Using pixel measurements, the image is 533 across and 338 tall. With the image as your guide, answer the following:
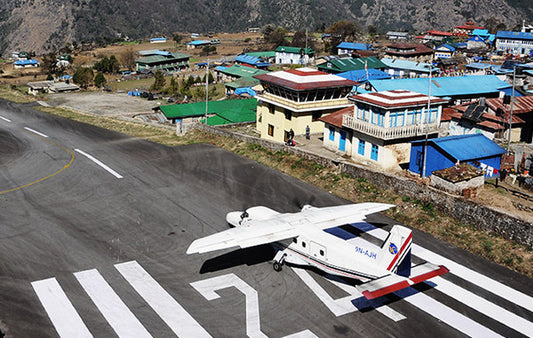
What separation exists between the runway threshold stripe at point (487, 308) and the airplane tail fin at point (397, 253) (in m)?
4.34

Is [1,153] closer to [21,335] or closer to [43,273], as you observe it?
[43,273]

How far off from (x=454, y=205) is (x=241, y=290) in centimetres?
1801

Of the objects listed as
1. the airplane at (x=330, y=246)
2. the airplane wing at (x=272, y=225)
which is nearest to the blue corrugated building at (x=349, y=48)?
the airplane wing at (x=272, y=225)

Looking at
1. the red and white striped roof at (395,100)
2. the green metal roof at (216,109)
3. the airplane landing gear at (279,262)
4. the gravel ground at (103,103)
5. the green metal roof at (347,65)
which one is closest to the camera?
the airplane landing gear at (279,262)

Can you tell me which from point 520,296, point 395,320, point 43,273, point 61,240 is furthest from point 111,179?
point 520,296

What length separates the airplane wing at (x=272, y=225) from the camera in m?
27.0

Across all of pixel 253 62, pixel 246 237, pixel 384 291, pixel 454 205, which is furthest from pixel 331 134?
pixel 253 62

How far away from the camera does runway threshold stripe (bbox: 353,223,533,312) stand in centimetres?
2677

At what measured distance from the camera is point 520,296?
27.1 m

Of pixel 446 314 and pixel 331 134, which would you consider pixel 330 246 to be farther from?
pixel 331 134

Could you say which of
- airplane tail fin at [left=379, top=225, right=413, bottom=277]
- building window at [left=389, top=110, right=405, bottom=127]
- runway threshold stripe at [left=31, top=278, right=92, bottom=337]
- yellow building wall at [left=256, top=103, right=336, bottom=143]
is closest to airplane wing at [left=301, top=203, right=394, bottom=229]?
airplane tail fin at [left=379, top=225, right=413, bottom=277]

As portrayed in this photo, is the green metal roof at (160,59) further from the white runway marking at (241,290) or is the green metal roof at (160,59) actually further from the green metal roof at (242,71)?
the white runway marking at (241,290)

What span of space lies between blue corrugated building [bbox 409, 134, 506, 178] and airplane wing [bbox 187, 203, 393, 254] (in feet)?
37.6

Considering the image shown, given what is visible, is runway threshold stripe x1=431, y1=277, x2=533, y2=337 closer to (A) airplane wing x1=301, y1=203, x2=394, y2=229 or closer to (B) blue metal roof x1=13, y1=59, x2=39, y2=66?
(A) airplane wing x1=301, y1=203, x2=394, y2=229
